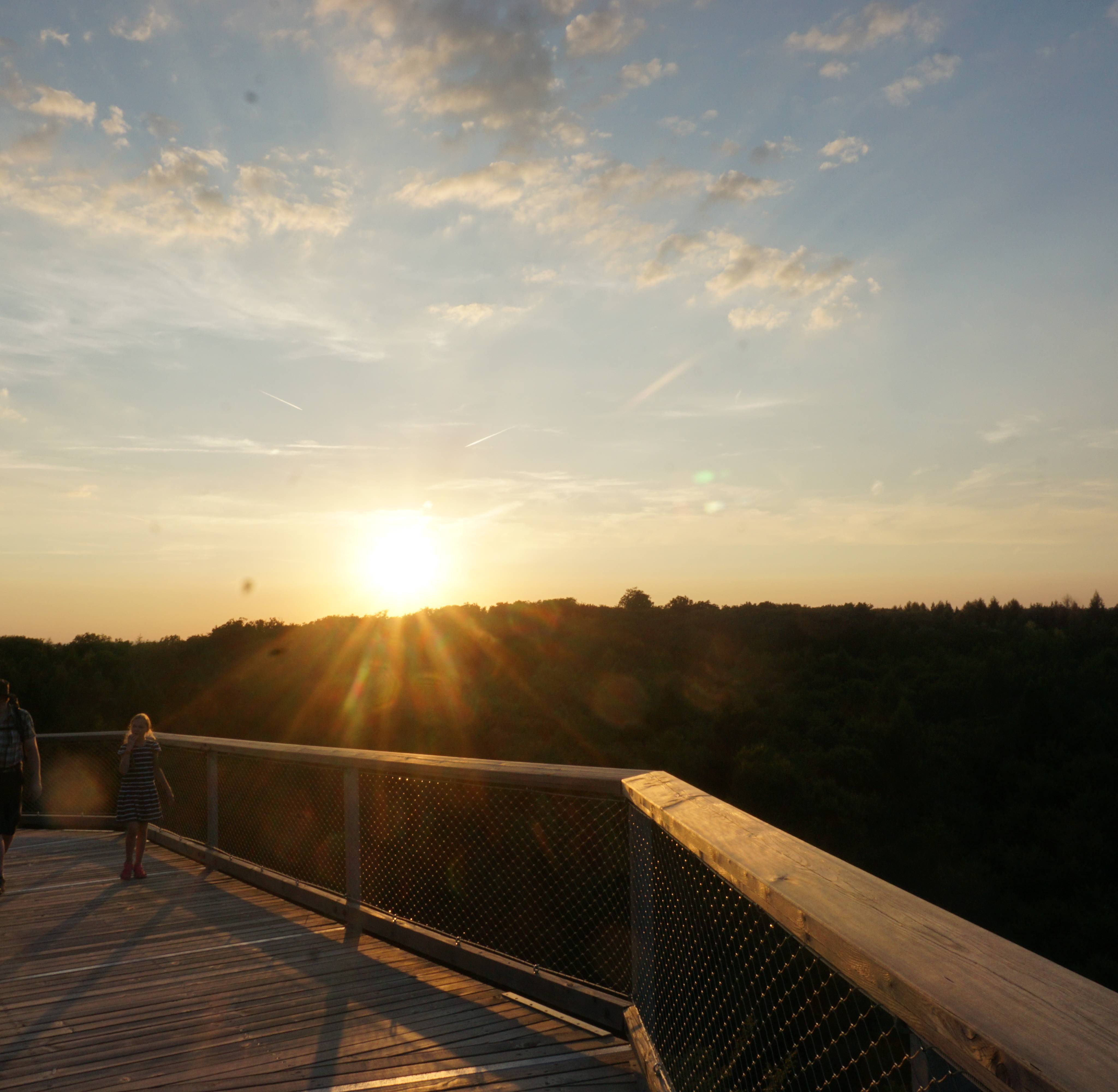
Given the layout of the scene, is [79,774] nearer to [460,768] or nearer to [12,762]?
[12,762]

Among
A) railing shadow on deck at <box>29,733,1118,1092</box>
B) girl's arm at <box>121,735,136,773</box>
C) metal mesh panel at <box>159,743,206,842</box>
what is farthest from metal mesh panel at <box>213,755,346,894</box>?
railing shadow on deck at <box>29,733,1118,1092</box>

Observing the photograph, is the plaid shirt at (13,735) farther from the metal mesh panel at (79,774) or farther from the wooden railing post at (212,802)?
the metal mesh panel at (79,774)

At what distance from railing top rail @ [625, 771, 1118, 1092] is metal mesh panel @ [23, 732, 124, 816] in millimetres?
11561

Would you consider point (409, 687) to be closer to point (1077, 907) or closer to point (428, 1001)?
point (1077, 907)

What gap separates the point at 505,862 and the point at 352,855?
2219cm

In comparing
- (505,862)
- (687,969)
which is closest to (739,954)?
(687,969)

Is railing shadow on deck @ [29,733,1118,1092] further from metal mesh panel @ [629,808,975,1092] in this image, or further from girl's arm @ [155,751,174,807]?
girl's arm @ [155,751,174,807]

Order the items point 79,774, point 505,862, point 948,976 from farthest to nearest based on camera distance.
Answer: point 505,862 → point 79,774 → point 948,976

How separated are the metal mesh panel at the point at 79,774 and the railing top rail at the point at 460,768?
6.90 meters

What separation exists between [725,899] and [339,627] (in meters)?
47.9

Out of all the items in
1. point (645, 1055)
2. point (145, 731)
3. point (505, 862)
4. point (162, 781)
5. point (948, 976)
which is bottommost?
point (505, 862)

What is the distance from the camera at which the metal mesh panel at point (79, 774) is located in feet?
41.8

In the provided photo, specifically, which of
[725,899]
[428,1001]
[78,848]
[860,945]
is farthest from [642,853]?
[78,848]

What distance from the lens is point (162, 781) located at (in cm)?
762
